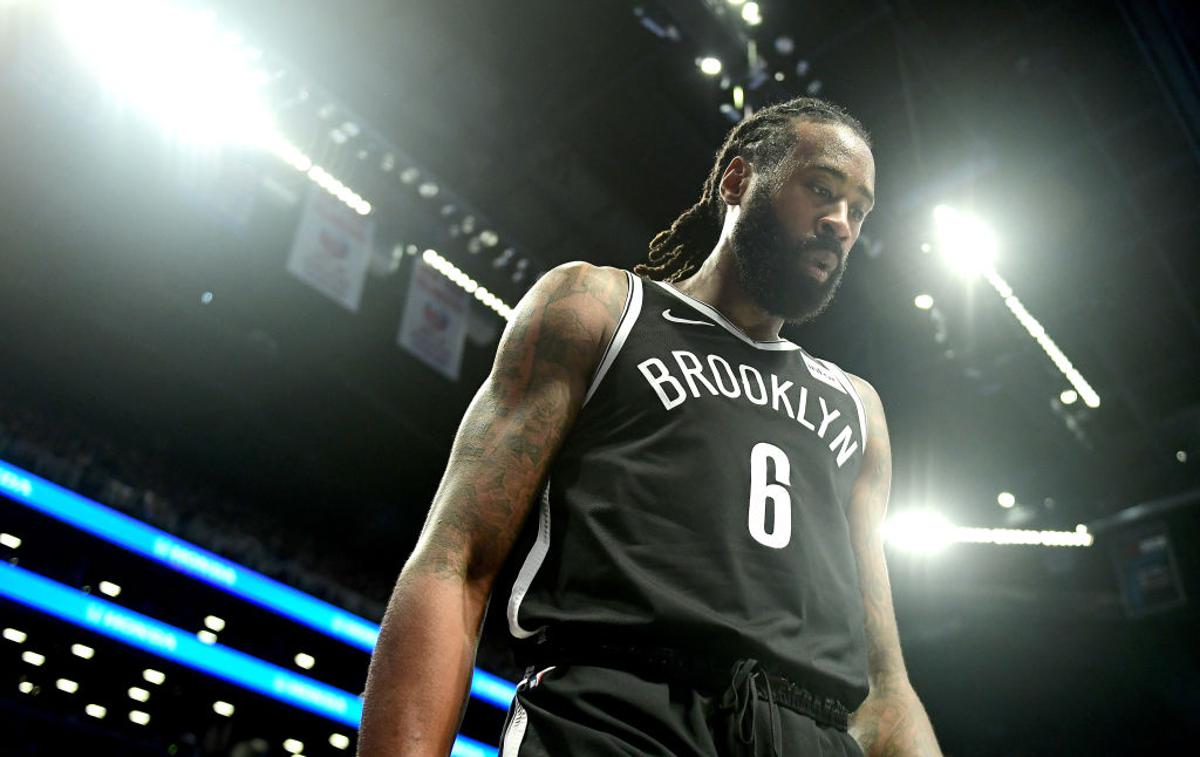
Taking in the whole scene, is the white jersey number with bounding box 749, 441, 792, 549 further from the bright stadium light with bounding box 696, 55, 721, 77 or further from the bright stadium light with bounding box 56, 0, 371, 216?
the bright stadium light with bounding box 56, 0, 371, 216

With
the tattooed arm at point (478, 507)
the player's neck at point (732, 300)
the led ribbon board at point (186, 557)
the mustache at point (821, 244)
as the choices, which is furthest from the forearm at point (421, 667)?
the led ribbon board at point (186, 557)

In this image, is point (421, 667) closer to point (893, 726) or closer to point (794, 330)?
point (893, 726)

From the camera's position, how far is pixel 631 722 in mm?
1041

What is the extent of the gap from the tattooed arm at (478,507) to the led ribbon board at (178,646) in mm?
4508

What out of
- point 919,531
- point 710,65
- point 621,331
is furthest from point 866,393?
point 919,531

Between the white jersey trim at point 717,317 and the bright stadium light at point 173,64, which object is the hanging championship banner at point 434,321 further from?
the white jersey trim at point 717,317

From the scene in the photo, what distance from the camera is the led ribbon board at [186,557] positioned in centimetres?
555

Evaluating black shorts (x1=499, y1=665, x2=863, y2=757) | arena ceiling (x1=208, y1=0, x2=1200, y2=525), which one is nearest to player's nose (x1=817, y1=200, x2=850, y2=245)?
black shorts (x1=499, y1=665, x2=863, y2=757)

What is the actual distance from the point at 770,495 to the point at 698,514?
0.13 m

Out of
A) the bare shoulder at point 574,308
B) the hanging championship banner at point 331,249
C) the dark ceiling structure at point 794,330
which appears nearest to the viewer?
the bare shoulder at point 574,308

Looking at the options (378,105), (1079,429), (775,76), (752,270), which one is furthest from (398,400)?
(752,270)

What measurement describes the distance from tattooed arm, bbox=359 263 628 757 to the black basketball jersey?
0.04 meters

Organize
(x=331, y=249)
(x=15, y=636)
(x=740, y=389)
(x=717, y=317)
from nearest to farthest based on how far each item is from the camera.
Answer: (x=740, y=389)
(x=717, y=317)
(x=15, y=636)
(x=331, y=249)

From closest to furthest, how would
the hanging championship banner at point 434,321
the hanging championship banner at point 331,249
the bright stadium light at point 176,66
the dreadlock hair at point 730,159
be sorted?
the dreadlock hair at point 730,159
the bright stadium light at point 176,66
the hanging championship banner at point 331,249
the hanging championship banner at point 434,321
